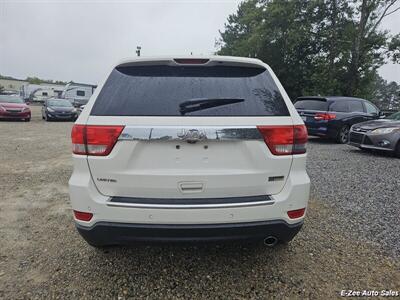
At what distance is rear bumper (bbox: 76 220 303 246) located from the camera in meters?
2.12

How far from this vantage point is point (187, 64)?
241cm

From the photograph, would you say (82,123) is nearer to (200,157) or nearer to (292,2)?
(200,157)

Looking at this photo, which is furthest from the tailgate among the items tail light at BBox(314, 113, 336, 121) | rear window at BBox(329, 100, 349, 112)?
rear window at BBox(329, 100, 349, 112)

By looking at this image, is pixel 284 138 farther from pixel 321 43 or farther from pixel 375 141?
pixel 321 43

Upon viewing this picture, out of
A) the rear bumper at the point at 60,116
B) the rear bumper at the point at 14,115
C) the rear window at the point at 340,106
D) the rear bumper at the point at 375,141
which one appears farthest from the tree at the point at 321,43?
the rear bumper at the point at 14,115

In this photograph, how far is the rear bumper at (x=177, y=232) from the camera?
2121 millimetres

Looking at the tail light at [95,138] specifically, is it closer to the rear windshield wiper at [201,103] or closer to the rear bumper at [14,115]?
the rear windshield wiper at [201,103]

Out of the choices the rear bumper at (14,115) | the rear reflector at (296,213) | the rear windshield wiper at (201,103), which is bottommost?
the rear bumper at (14,115)

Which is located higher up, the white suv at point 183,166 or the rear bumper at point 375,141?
the white suv at point 183,166

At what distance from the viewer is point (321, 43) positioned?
73.2ft

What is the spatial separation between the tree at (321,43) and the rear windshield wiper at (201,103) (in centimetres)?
1996

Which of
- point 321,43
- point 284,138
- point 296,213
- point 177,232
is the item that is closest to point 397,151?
point 296,213

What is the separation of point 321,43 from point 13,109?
69.0ft

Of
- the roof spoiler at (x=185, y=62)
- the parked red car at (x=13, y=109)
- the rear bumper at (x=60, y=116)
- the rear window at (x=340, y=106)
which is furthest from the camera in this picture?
the rear bumper at (x=60, y=116)
